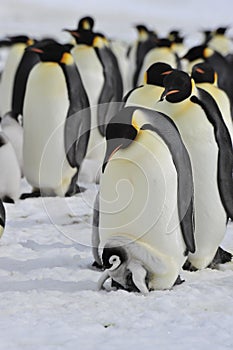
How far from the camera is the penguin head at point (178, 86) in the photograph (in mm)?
3852

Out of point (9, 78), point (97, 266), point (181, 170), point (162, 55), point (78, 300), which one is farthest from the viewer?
point (162, 55)

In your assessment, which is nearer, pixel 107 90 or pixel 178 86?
pixel 178 86

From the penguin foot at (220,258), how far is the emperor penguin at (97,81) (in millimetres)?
3421

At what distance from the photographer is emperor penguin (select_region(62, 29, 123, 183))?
298 inches

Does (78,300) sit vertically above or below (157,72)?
below

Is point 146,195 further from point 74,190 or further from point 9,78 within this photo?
point 9,78

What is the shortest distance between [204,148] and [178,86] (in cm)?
34

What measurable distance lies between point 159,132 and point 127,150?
18cm

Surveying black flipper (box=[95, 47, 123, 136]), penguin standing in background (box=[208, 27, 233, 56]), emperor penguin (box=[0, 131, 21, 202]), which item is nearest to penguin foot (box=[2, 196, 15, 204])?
emperor penguin (box=[0, 131, 21, 202])

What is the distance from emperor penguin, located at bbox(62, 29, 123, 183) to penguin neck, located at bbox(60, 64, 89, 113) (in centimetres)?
147

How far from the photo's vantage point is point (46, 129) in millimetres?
5824

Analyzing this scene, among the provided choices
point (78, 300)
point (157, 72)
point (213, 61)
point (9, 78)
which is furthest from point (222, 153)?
point (9, 78)

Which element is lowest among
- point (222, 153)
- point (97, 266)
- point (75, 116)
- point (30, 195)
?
point (30, 195)

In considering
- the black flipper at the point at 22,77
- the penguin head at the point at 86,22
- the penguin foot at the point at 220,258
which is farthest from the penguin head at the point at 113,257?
the penguin head at the point at 86,22
